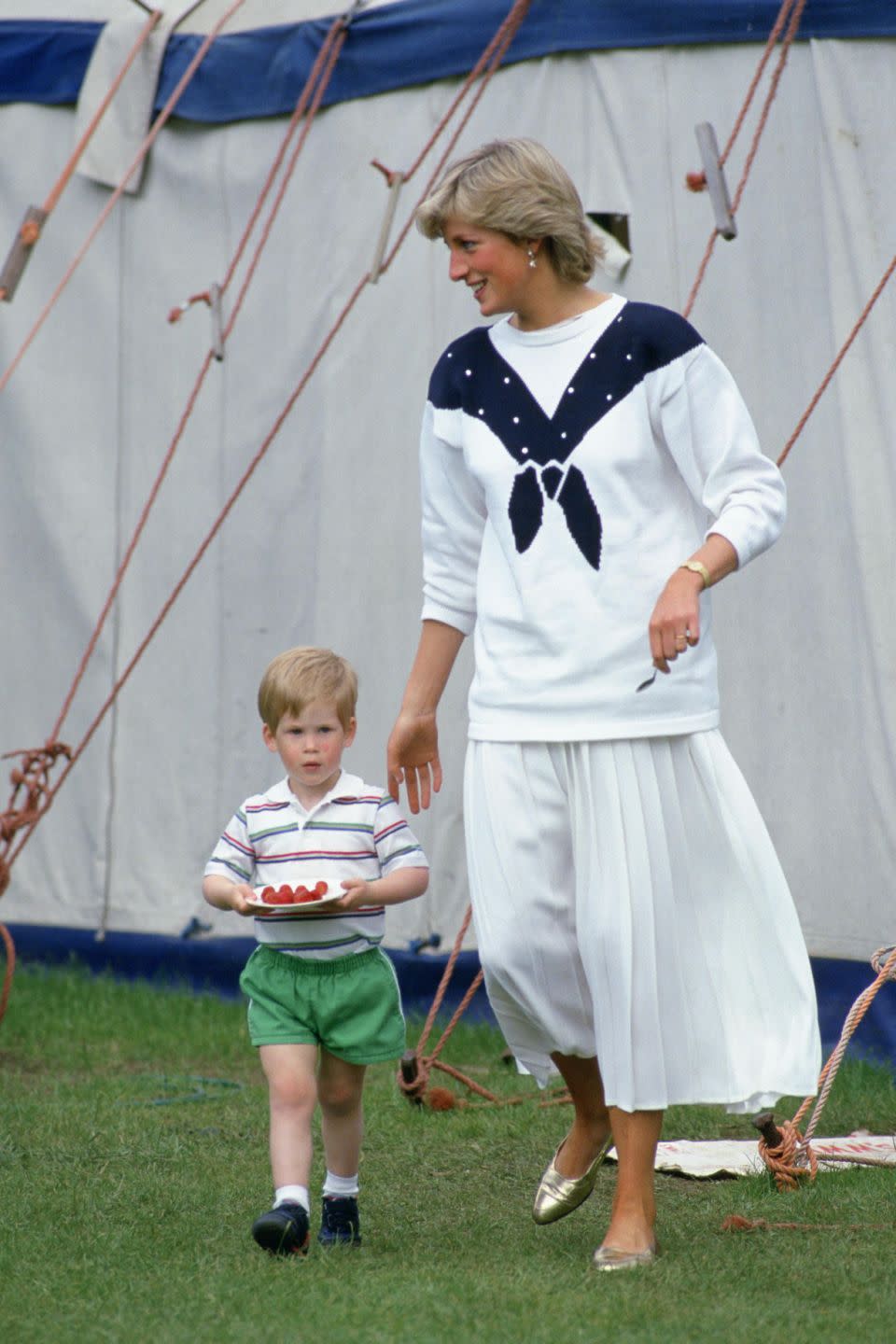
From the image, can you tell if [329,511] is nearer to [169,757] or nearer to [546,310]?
[169,757]

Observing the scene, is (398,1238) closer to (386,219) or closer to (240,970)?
(386,219)

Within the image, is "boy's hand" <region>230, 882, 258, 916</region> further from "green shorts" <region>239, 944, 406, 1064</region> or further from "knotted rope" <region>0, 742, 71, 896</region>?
"knotted rope" <region>0, 742, 71, 896</region>

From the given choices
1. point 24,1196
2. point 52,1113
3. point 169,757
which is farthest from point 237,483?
point 24,1196

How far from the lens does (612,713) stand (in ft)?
9.30

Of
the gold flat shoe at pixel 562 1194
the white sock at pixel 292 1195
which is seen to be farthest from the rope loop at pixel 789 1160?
the white sock at pixel 292 1195

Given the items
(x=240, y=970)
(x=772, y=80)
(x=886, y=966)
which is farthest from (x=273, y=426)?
(x=886, y=966)

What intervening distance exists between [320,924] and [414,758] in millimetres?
304

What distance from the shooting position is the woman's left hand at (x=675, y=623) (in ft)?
8.74

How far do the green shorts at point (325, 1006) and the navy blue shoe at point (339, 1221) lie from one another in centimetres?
21

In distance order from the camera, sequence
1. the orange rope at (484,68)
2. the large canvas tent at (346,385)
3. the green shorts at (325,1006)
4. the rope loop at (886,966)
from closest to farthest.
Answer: the green shorts at (325,1006) → the rope loop at (886,966) → the large canvas tent at (346,385) → the orange rope at (484,68)

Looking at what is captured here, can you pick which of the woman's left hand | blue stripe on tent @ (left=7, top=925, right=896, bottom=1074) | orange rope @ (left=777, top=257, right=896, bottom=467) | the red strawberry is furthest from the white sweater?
blue stripe on tent @ (left=7, top=925, right=896, bottom=1074)

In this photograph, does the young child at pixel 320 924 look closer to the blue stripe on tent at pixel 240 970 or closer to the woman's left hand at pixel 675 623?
the woman's left hand at pixel 675 623

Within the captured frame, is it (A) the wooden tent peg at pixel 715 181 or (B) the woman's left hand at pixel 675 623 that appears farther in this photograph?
(A) the wooden tent peg at pixel 715 181

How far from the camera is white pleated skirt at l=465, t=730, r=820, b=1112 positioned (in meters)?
2.83
